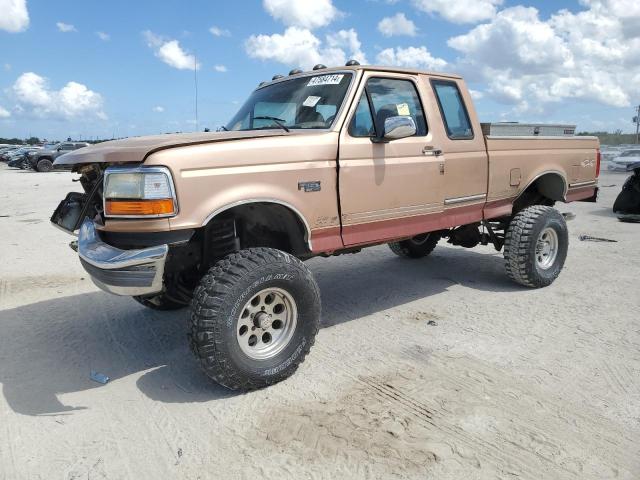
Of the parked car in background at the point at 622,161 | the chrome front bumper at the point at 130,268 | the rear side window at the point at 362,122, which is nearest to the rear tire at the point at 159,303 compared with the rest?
the chrome front bumper at the point at 130,268

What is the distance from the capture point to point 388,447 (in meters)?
2.84

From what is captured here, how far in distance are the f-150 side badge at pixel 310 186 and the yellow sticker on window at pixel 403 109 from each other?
1.15 m

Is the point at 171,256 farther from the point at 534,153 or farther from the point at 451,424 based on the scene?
the point at 534,153

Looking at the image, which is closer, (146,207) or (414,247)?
(146,207)

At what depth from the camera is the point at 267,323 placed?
357 cm

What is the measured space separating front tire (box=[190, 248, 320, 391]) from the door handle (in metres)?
1.69

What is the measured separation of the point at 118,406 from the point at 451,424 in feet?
6.82

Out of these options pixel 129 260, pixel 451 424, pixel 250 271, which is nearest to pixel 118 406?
pixel 129 260

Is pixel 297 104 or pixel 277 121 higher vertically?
pixel 297 104

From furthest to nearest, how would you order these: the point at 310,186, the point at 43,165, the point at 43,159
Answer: the point at 43,159 < the point at 43,165 < the point at 310,186

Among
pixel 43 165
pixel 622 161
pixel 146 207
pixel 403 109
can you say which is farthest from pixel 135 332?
pixel 43 165

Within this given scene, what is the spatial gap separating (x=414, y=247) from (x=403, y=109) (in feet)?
9.68

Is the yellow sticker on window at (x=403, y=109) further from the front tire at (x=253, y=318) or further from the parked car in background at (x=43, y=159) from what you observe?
the parked car in background at (x=43, y=159)

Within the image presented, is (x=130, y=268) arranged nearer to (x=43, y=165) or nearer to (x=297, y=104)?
(x=297, y=104)
